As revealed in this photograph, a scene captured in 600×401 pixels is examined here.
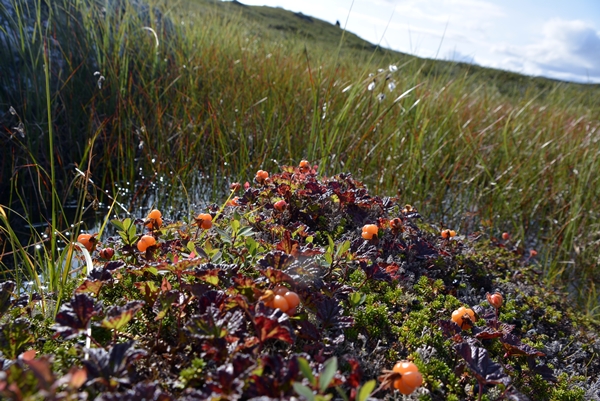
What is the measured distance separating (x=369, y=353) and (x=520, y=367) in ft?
2.20

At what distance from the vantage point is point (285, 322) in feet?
4.09

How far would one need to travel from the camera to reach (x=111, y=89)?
426cm

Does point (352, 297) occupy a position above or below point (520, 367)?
above

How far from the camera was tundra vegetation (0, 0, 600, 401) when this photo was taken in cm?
121

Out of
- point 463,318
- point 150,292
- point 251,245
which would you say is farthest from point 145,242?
point 463,318

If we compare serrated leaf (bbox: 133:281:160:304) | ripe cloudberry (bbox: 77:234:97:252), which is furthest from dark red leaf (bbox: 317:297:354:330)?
ripe cloudberry (bbox: 77:234:97:252)

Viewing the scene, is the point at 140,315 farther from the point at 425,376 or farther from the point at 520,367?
the point at 520,367

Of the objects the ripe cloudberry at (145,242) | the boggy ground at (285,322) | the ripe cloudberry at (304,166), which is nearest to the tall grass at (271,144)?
the ripe cloudberry at (304,166)

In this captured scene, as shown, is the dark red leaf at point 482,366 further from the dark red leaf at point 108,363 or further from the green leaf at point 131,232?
the green leaf at point 131,232

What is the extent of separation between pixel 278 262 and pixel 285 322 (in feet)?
1.01

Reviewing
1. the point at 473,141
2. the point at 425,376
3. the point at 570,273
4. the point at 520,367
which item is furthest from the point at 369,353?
the point at 473,141

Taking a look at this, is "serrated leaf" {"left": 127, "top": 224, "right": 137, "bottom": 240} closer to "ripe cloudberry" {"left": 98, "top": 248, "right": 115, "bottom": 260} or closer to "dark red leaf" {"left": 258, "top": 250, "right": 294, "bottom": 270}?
"ripe cloudberry" {"left": 98, "top": 248, "right": 115, "bottom": 260}

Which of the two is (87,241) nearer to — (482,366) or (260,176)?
(260,176)

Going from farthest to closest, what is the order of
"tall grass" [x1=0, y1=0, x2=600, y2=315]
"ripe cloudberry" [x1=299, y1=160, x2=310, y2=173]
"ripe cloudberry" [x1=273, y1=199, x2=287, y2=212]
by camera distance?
"tall grass" [x1=0, y1=0, x2=600, y2=315], "ripe cloudberry" [x1=299, y1=160, x2=310, y2=173], "ripe cloudberry" [x1=273, y1=199, x2=287, y2=212]
